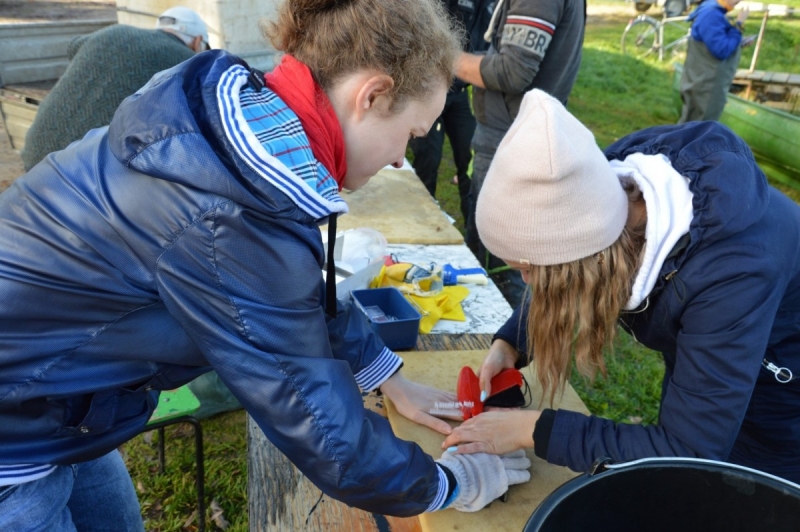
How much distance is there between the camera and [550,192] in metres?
1.16

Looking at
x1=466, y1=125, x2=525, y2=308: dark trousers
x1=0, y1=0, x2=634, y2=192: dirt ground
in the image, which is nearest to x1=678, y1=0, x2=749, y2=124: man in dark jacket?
x1=466, y1=125, x2=525, y2=308: dark trousers

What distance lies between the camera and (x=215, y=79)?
3.26 feet

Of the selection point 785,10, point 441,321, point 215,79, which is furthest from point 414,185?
point 785,10

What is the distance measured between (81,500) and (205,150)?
986 millimetres

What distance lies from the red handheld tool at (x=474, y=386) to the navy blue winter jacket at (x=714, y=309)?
0.95 feet

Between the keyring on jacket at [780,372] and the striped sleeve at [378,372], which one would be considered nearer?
the keyring on jacket at [780,372]

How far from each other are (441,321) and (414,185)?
1.40 meters

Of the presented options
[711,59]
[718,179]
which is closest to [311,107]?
[718,179]

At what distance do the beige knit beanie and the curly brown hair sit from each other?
0.20 m

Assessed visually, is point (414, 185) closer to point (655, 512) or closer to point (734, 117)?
point (655, 512)

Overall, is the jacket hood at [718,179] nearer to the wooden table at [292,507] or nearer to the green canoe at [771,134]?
the wooden table at [292,507]

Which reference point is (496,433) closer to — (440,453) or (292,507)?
(440,453)

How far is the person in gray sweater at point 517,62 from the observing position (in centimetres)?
289

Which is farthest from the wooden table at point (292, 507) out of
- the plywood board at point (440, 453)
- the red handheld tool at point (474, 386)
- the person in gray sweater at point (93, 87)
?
the person in gray sweater at point (93, 87)
